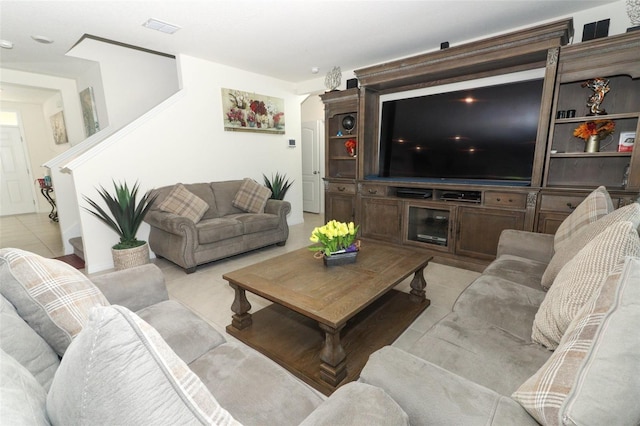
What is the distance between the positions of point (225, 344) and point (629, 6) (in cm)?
Result: 385

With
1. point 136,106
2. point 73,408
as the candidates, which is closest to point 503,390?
point 73,408

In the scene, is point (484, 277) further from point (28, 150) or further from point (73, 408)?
point (28, 150)

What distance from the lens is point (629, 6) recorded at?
2.40 meters

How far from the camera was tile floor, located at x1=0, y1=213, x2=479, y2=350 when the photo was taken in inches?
89.1

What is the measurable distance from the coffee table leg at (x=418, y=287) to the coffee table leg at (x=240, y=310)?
1308 mm

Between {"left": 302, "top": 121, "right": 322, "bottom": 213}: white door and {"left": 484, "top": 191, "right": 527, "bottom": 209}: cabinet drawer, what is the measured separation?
13.1ft

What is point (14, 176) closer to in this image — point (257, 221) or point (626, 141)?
point (257, 221)

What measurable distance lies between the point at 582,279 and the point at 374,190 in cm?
289

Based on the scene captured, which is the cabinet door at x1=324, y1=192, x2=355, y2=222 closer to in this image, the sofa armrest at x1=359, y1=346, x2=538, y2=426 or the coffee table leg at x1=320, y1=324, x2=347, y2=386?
the coffee table leg at x1=320, y1=324, x2=347, y2=386

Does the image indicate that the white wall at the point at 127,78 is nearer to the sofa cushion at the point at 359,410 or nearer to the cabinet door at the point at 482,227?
the cabinet door at the point at 482,227

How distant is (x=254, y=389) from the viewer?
1.02 meters

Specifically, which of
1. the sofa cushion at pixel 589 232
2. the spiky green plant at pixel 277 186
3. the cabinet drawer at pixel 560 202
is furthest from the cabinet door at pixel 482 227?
the spiky green plant at pixel 277 186

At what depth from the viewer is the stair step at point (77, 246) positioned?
3687mm

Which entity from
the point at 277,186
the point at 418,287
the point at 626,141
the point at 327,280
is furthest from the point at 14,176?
the point at 626,141
